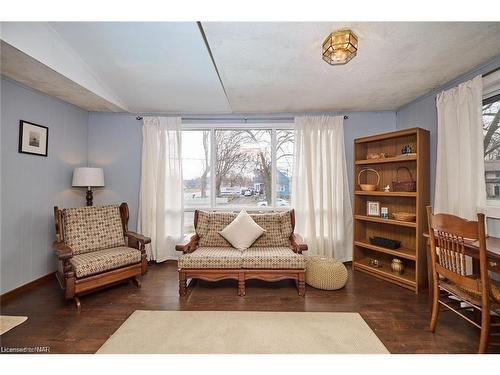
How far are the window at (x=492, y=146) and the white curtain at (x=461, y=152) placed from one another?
0.19 metres

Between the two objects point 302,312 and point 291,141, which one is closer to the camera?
point 302,312

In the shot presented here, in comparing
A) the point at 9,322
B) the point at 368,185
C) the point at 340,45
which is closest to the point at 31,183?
the point at 9,322

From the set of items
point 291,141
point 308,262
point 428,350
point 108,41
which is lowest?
point 428,350

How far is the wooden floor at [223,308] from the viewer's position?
5.65ft

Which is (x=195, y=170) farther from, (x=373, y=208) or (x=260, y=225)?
(x=373, y=208)

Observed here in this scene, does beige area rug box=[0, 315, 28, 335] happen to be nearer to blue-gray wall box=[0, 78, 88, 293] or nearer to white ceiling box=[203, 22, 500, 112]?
blue-gray wall box=[0, 78, 88, 293]

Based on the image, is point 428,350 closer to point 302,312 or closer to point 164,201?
point 302,312

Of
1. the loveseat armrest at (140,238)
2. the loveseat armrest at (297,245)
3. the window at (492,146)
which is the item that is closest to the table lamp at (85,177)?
the loveseat armrest at (140,238)

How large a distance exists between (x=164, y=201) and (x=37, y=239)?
1.50 metres

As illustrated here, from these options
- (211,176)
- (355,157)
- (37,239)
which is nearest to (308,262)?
(355,157)

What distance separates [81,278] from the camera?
2256 millimetres

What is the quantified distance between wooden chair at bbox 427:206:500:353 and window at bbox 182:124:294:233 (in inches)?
83.2

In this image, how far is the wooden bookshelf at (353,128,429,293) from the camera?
8.61 feet

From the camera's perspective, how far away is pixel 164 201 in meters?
3.48
